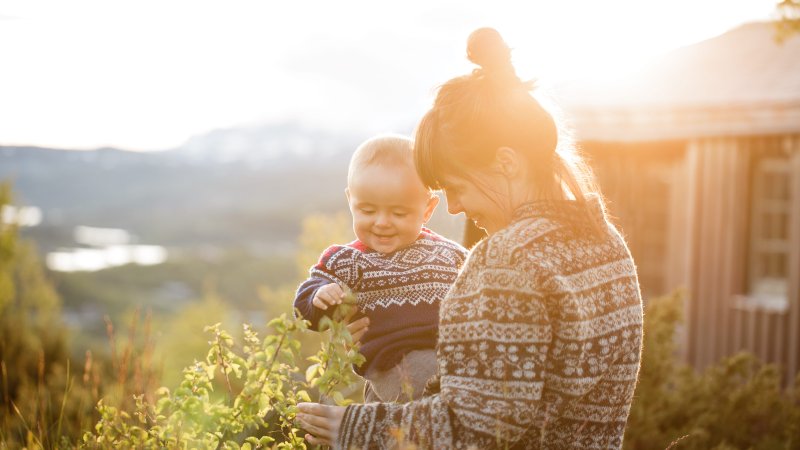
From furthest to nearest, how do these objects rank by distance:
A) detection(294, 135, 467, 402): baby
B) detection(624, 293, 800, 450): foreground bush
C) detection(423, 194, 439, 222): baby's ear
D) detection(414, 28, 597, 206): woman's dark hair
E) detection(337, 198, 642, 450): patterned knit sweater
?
detection(624, 293, 800, 450): foreground bush
detection(423, 194, 439, 222): baby's ear
detection(294, 135, 467, 402): baby
detection(414, 28, 597, 206): woman's dark hair
detection(337, 198, 642, 450): patterned knit sweater

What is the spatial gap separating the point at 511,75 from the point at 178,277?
123762 mm

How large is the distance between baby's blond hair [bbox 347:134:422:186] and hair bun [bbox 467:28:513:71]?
577mm

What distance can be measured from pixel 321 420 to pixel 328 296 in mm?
414

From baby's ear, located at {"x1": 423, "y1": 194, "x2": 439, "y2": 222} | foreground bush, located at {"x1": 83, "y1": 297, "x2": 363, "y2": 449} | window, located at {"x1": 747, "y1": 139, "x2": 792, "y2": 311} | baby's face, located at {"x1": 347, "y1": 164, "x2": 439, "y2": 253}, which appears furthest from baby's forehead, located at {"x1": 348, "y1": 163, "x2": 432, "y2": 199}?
window, located at {"x1": 747, "y1": 139, "x2": 792, "y2": 311}

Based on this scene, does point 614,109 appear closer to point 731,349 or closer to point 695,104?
point 695,104

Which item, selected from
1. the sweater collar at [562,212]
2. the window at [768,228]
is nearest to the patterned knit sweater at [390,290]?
the sweater collar at [562,212]

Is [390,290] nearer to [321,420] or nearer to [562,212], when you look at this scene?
[321,420]

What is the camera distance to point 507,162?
1.99 meters

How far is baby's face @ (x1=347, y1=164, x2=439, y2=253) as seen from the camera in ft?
8.50

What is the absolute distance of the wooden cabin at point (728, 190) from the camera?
872 centimetres

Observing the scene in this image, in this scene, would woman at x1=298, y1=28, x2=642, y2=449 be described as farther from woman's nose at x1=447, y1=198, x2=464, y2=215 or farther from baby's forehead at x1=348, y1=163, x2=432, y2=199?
baby's forehead at x1=348, y1=163, x2=432, y2=199

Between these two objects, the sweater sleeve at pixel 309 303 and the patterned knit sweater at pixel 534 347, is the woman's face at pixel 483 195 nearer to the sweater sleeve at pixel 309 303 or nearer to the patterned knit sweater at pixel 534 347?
the patterned knit sweater at pixel 534 347

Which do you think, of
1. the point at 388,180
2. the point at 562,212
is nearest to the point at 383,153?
the point at 388,180

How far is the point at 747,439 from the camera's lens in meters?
4.91
